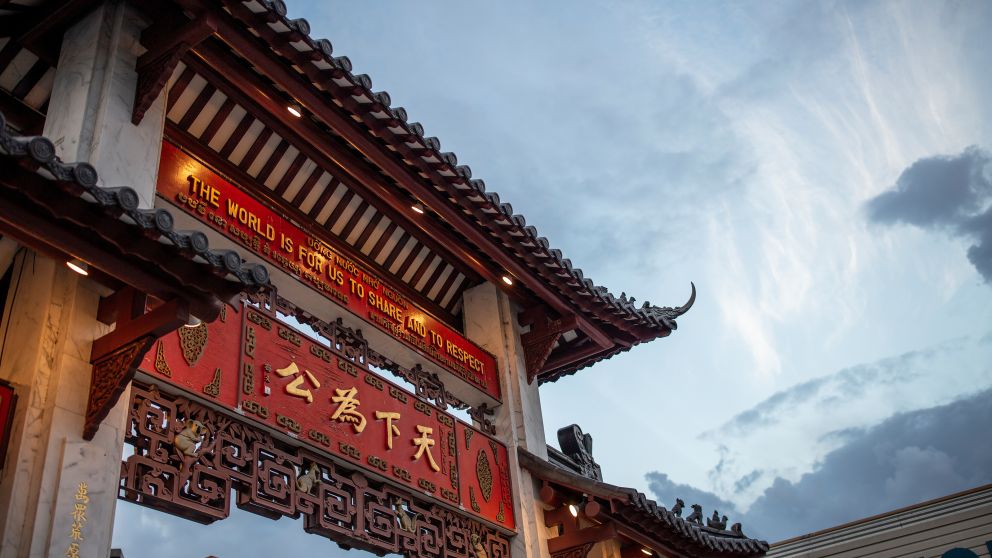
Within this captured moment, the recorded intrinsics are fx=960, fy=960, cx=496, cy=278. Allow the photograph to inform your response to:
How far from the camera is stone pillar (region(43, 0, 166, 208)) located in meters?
6.97

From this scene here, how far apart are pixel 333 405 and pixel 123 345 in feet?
9.21

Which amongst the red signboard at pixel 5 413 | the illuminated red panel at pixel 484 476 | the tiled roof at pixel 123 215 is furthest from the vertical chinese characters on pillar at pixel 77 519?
the illuminated red panel at pixel 484 476

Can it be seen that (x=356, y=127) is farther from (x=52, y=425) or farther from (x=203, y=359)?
(x=52, y=425)

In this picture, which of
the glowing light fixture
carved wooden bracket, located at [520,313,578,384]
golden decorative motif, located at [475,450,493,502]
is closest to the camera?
the glowing light fixture

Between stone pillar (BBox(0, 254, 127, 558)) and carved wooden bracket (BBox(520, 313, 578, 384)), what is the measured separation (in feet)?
20.7

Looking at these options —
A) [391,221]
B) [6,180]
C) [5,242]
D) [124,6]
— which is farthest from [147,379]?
[391,221]

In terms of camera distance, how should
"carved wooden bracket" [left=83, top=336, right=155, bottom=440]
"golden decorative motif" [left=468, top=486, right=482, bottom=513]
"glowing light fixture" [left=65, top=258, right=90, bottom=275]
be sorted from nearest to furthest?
1. "glowing light fixture" [left=65, top=258, right=90, bottom=275]
2. "carved wooden bracket" [left=83, top=336, right=155, bottom=440]
3. "golden decorative motif" [left=468, top=486, right=482, bottom=513]

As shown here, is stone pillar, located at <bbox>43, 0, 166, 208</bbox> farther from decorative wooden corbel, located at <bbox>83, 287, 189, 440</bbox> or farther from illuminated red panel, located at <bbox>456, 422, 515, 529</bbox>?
illuminated red panel, located at <bbox>456, 422, 515, 529</bbox>

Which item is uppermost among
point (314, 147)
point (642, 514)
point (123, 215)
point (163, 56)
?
point (314, 147)

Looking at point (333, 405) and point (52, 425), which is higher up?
point (333, 405)

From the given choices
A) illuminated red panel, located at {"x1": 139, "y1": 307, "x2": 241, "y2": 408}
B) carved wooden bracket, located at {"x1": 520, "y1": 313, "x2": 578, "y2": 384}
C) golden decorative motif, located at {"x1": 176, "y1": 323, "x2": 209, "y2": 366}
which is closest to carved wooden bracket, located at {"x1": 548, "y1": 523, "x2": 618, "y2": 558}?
carved wooden bracket, located at {"x1": 520, "y1": 313, "x2": 578, "y2": 384}

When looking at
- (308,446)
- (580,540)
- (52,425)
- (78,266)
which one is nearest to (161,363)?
(52,425)

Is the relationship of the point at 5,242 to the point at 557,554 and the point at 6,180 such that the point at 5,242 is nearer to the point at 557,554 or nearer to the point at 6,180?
the point at 6,180

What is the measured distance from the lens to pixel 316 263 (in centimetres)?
949
